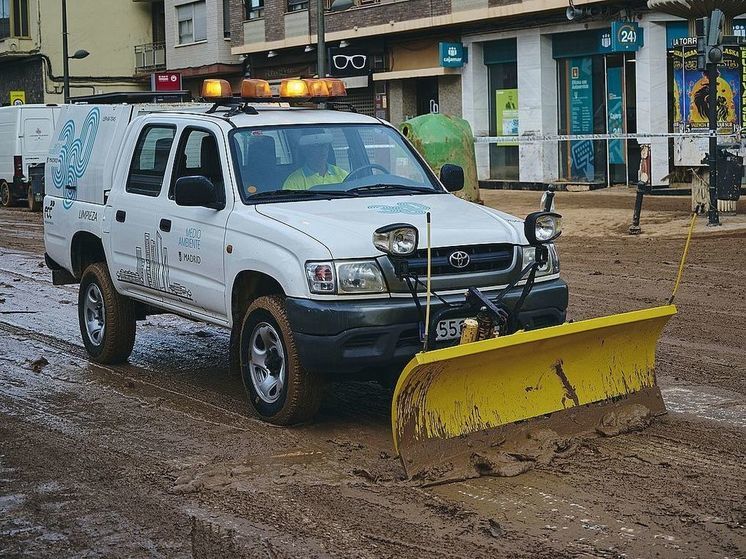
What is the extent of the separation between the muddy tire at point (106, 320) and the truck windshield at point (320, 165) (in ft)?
6.34

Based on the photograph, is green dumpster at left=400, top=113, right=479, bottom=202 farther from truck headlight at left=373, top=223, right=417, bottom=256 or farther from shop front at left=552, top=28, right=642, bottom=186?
truck headlight at left=373, top=223, right=417, bottom=256

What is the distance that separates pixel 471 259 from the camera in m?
7.20

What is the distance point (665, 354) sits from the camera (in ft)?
30.9

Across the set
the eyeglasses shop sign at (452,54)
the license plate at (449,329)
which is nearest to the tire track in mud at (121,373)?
the license plate at (449,329)

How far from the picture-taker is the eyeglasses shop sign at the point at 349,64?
3362 cm

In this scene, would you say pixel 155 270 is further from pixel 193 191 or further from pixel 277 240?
pixel 277 240

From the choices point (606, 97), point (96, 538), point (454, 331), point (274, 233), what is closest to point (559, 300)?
point (454, 331)

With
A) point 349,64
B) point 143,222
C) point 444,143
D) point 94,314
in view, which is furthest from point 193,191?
point 349,64

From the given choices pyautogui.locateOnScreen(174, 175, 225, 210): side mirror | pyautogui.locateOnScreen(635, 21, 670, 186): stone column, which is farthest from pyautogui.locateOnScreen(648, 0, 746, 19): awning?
pyautogui.locateOnScreen(174, 175, 225, 210): side mirror

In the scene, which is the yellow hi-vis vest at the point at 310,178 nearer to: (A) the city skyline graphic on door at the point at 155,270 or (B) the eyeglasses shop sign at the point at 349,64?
(A) the city skyline graphic on door at the point at 155,270

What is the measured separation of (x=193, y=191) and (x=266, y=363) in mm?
1206

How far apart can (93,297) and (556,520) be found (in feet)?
17.7

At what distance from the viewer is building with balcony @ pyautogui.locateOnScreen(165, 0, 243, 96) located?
43.8m

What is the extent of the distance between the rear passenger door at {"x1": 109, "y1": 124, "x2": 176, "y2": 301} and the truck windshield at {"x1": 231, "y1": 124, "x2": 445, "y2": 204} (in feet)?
2.90
